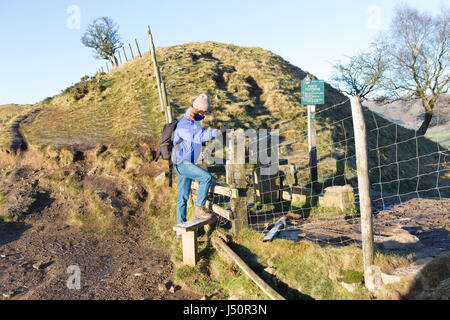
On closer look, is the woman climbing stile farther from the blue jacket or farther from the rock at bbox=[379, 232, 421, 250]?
the rock at bbox=[379, 232, 421, 250]

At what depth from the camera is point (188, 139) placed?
5848 mm

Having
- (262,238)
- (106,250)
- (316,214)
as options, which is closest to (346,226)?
(316,214)

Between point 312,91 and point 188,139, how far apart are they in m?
6.46

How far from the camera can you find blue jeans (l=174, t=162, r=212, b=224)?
19.4ft

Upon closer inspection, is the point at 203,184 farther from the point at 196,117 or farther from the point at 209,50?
the point at 209,50

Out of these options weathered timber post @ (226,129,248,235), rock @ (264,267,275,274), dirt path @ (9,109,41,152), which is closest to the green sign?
weathered timber post @ (226,129,248,235)

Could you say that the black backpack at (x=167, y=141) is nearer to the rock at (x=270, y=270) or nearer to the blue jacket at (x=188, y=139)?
the blue jacket at (x=188, y=139)

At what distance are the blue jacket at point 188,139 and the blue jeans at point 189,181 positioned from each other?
6.4 inches

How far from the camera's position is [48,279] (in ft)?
19.5

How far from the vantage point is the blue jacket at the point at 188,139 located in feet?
19.0

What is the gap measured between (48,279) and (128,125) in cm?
910

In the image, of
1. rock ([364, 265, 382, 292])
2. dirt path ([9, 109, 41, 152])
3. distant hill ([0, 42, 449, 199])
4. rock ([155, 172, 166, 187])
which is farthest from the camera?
distant hill ([0, 42, 449, 199])

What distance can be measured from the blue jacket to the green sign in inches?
235

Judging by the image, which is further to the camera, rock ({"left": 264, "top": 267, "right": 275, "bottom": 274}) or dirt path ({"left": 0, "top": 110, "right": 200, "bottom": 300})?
dirt path ({"left": 0, "top": 110, "right": 200, "bottom": 300})
